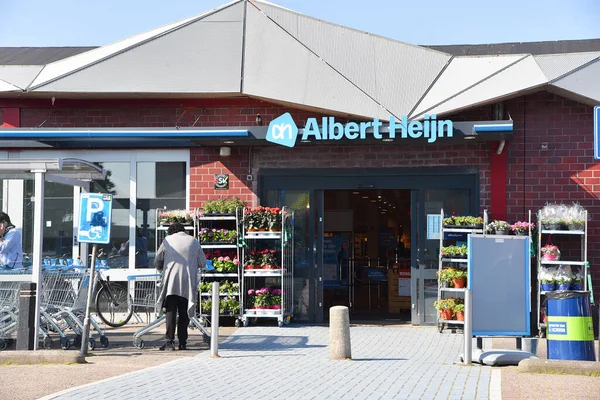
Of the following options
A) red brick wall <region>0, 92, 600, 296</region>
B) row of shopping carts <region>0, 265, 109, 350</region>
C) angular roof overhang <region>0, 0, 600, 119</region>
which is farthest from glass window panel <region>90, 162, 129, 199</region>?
row of shopping carts <region>0, 265, 109, 350</region>

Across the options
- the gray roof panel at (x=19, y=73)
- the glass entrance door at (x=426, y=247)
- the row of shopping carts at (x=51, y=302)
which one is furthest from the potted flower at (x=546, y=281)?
the gray roof panel at (x=19, y=73)

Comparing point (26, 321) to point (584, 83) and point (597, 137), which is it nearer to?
point (597, 137)

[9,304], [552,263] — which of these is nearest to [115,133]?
[9,304]

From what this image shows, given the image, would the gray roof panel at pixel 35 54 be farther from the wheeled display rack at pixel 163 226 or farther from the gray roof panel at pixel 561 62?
the gray roof panel at pixel 561 62

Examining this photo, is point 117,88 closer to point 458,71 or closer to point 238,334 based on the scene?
point 238,334

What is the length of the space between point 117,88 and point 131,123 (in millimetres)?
1342

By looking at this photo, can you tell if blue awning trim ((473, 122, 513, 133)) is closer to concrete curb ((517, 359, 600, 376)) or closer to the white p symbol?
concrete curb ((517, 359, 600, 376))

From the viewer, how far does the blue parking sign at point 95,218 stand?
12.3m

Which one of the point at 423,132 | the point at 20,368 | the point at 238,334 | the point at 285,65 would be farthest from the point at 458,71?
the point at 20,368

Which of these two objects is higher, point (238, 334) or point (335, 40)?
point (335, 40)

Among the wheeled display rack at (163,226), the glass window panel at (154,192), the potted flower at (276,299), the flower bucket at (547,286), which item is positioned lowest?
the potted flower at (276,299)

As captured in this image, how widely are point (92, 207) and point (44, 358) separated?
210cm

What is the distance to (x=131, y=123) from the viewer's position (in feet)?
60.5

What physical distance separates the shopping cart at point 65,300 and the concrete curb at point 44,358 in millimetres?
1362
